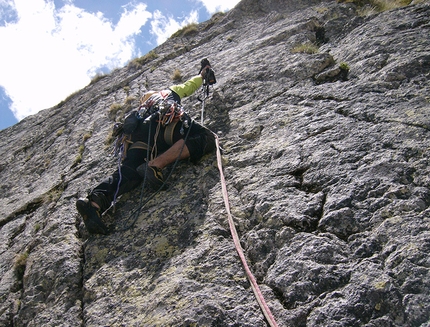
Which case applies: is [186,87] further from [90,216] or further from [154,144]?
[90,216]

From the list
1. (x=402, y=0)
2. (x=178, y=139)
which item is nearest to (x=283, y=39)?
(x=402, y=0)

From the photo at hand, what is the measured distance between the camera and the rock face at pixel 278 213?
9.23 ft

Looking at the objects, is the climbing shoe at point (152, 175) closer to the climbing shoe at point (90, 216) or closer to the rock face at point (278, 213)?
the rock face at point (278, 213)

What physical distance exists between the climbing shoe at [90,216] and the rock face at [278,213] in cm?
18

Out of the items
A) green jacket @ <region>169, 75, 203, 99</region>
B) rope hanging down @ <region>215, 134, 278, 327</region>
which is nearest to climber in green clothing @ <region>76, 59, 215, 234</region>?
rope hanging down @ <region>215, 134, 278, 327</region>

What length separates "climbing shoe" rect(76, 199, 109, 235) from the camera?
14.5 feet

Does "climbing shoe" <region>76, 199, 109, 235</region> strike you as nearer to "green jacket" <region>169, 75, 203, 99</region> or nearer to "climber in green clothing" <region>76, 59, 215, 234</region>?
"climber in green clothing" <region>76, 59, 215, 234</region>

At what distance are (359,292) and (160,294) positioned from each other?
5.83 ft

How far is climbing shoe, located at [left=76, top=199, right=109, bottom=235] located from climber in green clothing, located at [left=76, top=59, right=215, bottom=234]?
0.22 metres

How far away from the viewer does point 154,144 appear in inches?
201

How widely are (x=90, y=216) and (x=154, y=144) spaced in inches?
53.4

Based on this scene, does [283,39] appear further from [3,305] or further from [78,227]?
[3,305]

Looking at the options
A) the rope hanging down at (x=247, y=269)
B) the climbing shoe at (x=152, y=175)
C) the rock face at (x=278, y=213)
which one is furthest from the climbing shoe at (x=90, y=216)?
the rope hanging down at (x=247, y=269)

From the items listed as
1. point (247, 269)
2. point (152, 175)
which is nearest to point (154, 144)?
point (152, 175)
